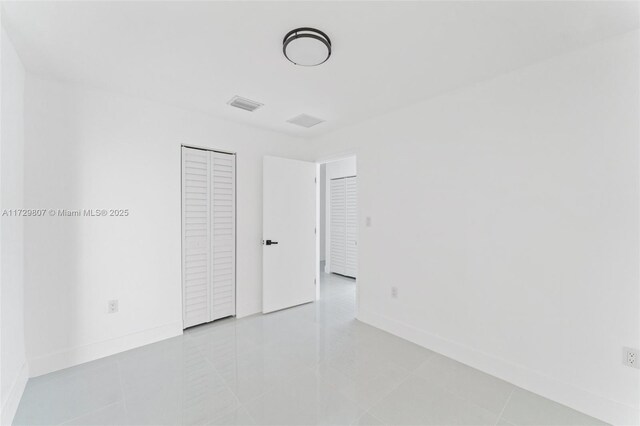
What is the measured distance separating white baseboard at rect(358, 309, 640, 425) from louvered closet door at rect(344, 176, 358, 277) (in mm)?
2410

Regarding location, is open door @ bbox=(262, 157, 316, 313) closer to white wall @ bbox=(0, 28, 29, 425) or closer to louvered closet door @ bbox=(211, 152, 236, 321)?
louvered closet door @ bbox=(211, 152, 236, 321)

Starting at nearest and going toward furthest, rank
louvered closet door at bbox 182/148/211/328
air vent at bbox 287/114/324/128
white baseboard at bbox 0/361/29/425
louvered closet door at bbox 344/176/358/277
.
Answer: white baseboard at bbox 0/361/29/425
louvered closet door at bbox 182/148/211/328
air vent at bbox 287/114/324/128
louvered closet door at bbox 344/176/358/277

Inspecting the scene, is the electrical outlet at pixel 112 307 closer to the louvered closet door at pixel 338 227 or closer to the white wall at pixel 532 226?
the white wall at pixel 532 226

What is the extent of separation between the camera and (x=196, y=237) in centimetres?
309

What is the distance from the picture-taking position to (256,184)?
355 centimetres

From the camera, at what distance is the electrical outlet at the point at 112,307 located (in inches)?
98.4

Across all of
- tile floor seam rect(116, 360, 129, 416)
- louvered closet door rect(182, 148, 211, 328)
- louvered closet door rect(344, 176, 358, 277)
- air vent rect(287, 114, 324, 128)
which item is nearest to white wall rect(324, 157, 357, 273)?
louvered closet door rect(344, 176, 358, 277)

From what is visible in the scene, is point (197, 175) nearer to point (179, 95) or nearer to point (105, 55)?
point (179, 95)

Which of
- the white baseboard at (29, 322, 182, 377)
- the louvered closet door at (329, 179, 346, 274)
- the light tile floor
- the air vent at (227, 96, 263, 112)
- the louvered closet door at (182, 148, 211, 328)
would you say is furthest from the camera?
the louvered closet door at (329, 179, 346, 274)

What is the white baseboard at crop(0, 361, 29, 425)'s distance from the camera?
1614 mm

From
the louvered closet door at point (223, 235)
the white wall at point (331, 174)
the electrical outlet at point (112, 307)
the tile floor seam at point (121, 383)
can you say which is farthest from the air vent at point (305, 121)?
the tile floor seam at point (121, 383)

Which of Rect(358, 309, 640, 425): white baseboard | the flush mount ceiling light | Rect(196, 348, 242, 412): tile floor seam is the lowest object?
Rect(196, 348, 242, 412): tile floor seam

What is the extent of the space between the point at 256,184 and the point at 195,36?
6.50 ft

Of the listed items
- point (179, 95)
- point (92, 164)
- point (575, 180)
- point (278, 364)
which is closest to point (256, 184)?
point (179, 95)
